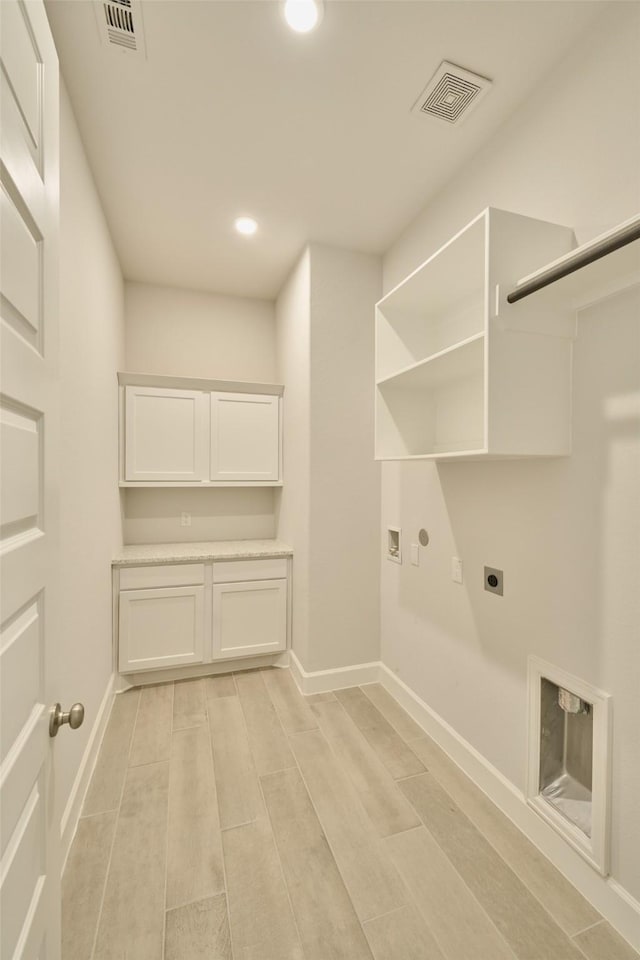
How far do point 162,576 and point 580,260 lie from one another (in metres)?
2.65

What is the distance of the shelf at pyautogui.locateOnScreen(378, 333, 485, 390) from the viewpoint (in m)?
1.48

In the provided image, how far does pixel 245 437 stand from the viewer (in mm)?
3160

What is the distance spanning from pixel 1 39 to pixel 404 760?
8.43 ft

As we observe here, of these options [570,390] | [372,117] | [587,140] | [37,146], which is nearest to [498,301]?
[570,390]

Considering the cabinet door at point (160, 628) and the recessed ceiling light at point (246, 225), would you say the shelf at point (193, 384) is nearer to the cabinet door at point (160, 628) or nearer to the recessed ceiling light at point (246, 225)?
the recessed ceiling light at point (246, 225)

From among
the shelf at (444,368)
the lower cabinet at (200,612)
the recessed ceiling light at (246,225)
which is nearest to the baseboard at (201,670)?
the lower cabinet at (200,612)

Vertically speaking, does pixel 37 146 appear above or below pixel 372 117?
below

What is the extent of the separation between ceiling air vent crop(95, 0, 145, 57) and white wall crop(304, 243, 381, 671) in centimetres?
131

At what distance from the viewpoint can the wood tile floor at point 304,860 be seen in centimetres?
120

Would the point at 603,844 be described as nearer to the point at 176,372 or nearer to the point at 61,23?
the point at 61,23

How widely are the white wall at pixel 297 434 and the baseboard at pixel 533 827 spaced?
2.73 ft

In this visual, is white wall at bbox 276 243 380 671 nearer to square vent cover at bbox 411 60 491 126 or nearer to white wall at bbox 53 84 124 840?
square vent cover at bbox 411 60 491 126

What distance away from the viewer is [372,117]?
169 centimetres

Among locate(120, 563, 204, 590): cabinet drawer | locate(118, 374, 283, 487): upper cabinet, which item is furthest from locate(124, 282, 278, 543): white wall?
locate(120, 563, 204, 590): cabinet drawer
